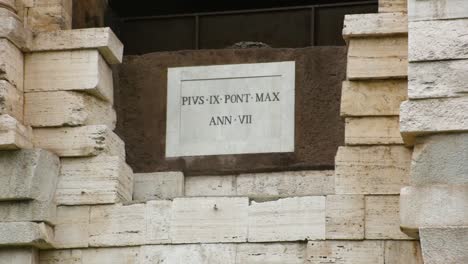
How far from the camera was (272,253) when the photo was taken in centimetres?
1544

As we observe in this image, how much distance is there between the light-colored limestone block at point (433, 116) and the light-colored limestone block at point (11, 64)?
11.7ft

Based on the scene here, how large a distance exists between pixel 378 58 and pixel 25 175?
3.06 metres

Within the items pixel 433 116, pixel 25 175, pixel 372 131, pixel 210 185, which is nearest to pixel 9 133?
pixel 25 175

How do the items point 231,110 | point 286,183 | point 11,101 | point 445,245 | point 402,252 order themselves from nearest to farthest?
point 445,245 < point 402,252 < point 11,101 < point 286,183 < point 231,110

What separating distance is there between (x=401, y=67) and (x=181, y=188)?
232 cm

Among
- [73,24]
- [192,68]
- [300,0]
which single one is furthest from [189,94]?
[300,0]

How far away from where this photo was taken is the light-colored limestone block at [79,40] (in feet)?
52.8

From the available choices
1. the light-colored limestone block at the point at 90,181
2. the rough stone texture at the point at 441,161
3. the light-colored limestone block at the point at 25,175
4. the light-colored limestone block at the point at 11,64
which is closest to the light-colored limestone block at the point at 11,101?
the light-colored limestone block at the point at 11,64

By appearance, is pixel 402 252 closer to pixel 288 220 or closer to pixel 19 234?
pixel 288 220

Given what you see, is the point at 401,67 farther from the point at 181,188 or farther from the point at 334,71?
the point at 181,188

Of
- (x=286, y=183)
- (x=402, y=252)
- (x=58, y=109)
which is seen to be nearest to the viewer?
(x=402, y=252)

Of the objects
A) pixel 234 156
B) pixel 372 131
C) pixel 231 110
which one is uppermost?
pixel 231 110

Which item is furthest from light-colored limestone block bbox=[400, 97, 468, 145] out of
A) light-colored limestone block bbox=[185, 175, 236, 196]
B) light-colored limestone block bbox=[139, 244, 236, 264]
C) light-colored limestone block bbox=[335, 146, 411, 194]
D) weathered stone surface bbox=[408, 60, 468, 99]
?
light-colored limestone block bbox=[185, 175, 236, 196]

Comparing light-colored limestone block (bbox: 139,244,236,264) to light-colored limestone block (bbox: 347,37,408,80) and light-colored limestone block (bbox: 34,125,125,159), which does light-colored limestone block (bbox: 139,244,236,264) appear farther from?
light-colored limestone block (bbox: 347,37,408,80)
